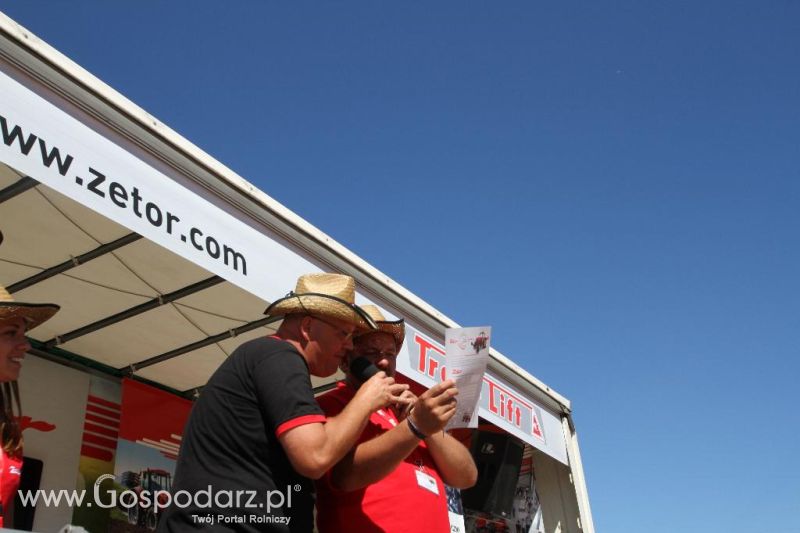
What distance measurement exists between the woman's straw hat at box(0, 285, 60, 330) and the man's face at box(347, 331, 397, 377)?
0.93 meters

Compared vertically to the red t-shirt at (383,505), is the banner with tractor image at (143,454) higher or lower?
higher

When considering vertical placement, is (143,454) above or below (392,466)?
above

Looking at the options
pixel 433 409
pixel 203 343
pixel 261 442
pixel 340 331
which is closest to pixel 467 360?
pixel 433 409

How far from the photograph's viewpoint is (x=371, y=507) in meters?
2.08

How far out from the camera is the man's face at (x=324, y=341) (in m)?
1.97

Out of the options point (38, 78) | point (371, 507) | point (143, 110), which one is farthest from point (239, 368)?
point (143, 110)

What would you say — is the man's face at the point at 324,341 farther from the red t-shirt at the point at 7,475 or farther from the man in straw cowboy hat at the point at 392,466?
the red t-shirt at the point at 7,475

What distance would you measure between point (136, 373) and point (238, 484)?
3850 mm

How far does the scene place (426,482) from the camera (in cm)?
225

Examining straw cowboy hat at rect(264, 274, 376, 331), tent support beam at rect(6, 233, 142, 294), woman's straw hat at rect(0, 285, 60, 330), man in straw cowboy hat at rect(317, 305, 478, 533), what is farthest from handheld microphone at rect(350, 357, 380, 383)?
tent support beam at rect(6, 233, 142, 294)

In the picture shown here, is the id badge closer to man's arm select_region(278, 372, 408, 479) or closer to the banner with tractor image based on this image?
man's arm select_region(278, 372, 408, 479)

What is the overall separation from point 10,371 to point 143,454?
3207 millimetres

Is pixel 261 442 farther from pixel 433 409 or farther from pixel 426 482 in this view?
pixel 426 482

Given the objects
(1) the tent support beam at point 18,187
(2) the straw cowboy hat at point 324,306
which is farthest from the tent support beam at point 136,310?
(2) the straw cowboy hat at point 324,306
